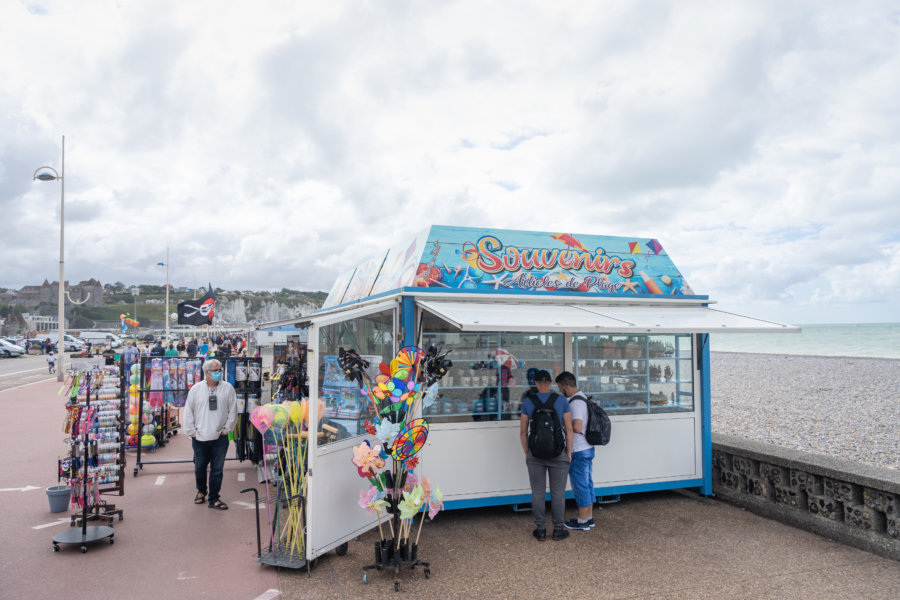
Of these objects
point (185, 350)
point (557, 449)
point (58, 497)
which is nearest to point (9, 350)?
point (185, 350)

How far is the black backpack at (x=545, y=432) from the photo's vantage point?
Answer: 5.07 meters

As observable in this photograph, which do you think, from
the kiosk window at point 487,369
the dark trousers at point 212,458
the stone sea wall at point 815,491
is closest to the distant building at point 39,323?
the dark trousers at point 212,458

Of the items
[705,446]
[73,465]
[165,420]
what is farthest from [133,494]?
[705,446]

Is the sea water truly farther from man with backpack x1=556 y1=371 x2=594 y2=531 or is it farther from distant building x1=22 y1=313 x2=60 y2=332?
distant building x1=22 y1=313 x2=60 y2=332

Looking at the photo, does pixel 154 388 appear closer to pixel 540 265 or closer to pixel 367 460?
pixel 367 460

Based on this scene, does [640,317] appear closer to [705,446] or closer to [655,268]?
[655,268]

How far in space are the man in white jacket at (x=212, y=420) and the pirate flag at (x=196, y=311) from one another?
29.4 ft

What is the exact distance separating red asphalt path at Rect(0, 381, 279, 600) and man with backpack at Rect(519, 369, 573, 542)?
2394 millimetres

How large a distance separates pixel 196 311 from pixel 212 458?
9.50 m

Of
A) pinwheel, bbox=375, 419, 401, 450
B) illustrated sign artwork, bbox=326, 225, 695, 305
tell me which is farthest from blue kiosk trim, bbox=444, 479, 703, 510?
illustrated sign artwork, bbox=326, 225, 695, 305

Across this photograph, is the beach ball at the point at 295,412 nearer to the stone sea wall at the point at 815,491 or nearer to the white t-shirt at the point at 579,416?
the white t-shirt at the point at 579,416

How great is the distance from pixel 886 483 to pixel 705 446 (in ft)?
6.90

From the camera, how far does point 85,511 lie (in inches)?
194

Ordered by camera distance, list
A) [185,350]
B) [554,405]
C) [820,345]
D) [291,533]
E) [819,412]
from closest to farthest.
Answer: [291,533]
[554,405]
[819,412]
[185,350]
[820,345]
